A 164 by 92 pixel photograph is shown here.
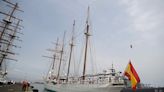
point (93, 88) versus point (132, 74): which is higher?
point (132, 74)

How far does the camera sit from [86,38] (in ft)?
137

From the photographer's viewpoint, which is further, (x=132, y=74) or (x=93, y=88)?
(x=93, y=88)

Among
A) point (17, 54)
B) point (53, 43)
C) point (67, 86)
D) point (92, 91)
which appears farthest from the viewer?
point (53, 43)

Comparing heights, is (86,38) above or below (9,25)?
below

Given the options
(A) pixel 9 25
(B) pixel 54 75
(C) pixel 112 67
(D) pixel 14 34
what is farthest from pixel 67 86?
(D) pixel 14 34

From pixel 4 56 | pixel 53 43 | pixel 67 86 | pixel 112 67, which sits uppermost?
pixel 53 43

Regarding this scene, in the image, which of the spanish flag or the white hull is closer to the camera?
the spanish flag

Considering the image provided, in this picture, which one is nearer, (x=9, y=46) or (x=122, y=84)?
(x=122, y=84)

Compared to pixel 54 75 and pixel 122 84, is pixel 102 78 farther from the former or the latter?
pixel 54 75

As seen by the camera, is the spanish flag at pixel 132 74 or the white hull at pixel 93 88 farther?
the white hull at pixel 93 88

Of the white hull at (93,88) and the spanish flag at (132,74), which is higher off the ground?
the spanish flag at (132,74)

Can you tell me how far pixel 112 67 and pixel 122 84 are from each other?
15.9 ft

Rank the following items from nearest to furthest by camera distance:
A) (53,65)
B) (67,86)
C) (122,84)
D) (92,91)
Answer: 1. (122,84)
2. (92,91)
3. (67,86)
4. (53,65)

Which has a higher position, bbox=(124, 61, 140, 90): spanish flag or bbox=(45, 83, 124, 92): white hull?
bbox=(124, 61, 140, 90): spanish flag
